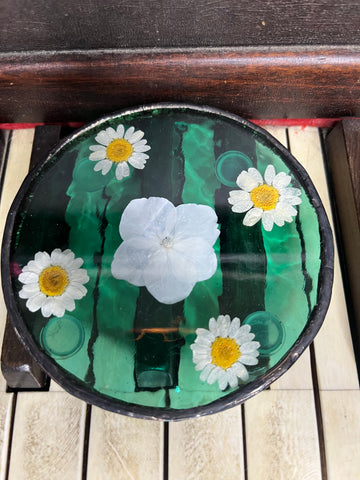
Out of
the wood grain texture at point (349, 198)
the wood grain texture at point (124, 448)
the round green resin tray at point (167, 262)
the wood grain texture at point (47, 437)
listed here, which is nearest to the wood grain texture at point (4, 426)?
the wood grain texture at point (47, 437)

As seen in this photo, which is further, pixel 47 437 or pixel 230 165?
pixel 47 437

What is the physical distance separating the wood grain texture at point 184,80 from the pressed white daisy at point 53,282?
0.69 m

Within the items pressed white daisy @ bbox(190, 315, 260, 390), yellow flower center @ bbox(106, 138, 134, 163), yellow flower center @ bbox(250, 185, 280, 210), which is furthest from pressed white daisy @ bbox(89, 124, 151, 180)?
pressed white daisy @ bbox(190, 315, 260, 390)

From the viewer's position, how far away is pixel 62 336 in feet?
3.42

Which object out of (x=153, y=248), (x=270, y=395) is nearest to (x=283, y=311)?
(x=153, y=248)

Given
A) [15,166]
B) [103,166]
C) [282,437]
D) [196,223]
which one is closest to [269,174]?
[196,223]

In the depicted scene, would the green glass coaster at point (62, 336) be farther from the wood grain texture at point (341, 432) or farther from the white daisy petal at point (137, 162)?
the wood grain texture at point (341, 432)

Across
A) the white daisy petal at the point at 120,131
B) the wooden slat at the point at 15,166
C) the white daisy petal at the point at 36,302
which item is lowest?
the white daisy petal at the point at 36,302

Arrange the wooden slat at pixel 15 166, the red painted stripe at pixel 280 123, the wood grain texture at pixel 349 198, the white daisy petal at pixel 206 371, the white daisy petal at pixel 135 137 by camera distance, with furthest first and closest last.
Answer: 1. the red painted stripe at pixel 280 123
2. the wooden slat at pixel 15 166
3. the wood grain texture at pixel 349 198
4. the white daisy petal at pixel 135 137
5. the white daisy petal at pixel 206 371

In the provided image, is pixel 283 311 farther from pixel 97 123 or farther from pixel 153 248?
pixel 97 123

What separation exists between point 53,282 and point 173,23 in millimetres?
877

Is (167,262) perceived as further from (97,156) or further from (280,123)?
(280,123)

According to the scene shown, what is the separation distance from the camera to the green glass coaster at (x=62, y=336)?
3.39ft

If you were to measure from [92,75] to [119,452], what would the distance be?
1.19m
